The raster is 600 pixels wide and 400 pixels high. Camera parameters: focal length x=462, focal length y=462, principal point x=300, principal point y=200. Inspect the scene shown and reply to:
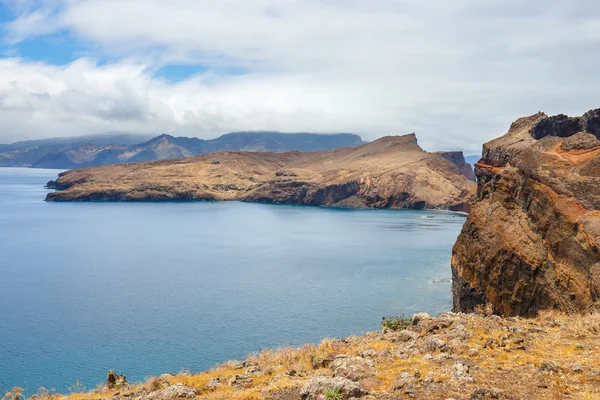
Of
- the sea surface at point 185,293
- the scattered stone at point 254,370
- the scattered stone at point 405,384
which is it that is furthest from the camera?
the sea surface at point 185,293

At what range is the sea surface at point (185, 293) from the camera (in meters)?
35.4

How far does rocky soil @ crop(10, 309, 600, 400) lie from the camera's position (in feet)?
38.1

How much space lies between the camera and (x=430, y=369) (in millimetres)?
13211

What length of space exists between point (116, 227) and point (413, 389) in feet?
394

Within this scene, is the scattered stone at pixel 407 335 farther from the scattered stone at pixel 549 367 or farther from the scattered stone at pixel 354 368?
the scattered stone at pixel 549 367

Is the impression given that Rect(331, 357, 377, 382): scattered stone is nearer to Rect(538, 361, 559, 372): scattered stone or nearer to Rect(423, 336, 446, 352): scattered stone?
Rect(423, 336, 446, 352): scattered stone

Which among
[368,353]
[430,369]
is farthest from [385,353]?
[430,369]

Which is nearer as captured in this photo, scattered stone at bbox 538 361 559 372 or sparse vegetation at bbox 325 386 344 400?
sparse vegetation at bbox 325 386 344 400

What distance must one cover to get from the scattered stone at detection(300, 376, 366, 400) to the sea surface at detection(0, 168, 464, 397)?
22631 millimetres

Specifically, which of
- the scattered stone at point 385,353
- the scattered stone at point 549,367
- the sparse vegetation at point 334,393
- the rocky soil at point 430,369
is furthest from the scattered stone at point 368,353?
the scattered stone at point 549,367

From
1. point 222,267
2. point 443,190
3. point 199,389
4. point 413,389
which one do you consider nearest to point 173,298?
point 222,267

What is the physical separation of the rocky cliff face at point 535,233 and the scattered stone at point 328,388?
17.4m

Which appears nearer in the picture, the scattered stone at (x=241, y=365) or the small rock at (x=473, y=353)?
the small rock at (x=473, y=353)

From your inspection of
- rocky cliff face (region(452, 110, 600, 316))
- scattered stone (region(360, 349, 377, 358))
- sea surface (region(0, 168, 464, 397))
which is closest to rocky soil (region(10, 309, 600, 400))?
scattered stone (region(360, 349, 377, 358))
